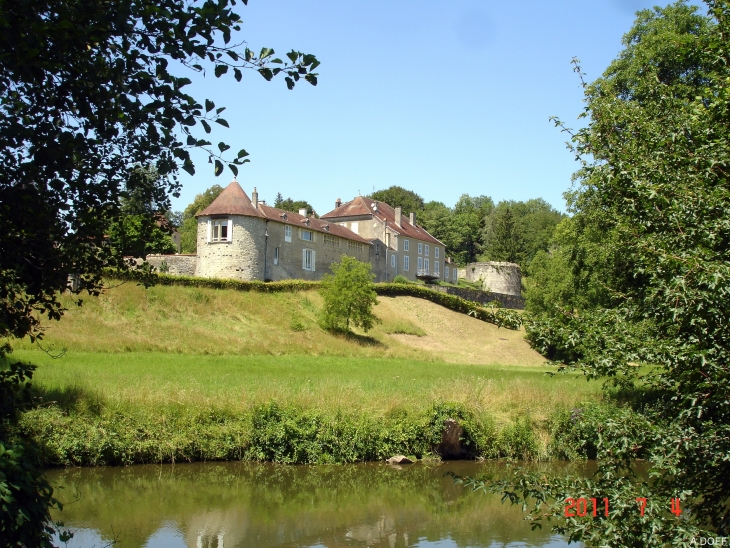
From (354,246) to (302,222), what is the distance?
7116 mm

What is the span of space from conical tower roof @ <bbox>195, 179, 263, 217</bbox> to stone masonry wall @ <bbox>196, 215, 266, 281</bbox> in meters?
0.39

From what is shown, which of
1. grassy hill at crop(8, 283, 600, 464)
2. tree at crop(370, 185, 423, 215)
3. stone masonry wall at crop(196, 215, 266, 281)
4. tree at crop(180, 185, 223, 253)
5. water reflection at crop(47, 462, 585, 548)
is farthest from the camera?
tree at crop(370, 185, 423, 215)

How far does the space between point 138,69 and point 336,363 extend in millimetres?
26629

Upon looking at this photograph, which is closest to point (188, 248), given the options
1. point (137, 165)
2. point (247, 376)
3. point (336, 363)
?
point (336, 363)

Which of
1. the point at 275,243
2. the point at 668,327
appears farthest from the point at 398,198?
the point at 668,327

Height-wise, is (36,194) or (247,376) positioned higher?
(36,194)

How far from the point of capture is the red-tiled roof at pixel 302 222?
1950 inches

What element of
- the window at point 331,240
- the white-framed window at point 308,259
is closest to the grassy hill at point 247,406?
the white-framed window at point 308,259

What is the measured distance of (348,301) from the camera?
4084cm

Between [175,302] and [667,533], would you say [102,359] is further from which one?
[667,533]

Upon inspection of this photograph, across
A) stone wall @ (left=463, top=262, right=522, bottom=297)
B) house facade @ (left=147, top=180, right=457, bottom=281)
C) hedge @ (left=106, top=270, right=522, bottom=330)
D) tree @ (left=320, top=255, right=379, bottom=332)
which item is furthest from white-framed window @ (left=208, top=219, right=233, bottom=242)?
stone wall @ (left=463, top=262, right=522, bottom=297)

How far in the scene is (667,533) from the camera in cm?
516

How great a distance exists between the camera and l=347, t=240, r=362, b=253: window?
57.2 m

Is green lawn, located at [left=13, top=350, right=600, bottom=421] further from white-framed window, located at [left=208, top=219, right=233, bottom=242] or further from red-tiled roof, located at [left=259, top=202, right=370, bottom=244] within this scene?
red-tiled roof, located at [left=259, top=202, right=370, bottom=244]
